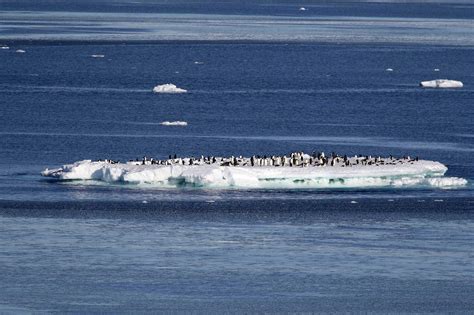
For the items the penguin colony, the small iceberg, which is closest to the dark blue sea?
the penguin colony

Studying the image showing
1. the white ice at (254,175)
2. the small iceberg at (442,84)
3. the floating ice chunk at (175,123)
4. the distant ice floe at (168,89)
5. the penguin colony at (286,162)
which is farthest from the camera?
the small iceberg at (442,84)

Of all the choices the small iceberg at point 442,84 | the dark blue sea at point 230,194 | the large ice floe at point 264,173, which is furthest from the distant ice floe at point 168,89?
the large ice floe at point 264,173

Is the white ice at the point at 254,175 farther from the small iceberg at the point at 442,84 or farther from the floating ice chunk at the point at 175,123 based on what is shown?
the small iceberg at the point at 442,84

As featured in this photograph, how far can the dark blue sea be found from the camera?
3944cm

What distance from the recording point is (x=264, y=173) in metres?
53.3

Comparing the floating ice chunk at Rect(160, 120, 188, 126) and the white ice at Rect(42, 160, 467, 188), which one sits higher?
the floating ice chunk at Rect(160, 120, 188, 126)

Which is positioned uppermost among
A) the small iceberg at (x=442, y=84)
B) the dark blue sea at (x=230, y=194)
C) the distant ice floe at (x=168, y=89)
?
the small iceberg at (x=442, y=84)

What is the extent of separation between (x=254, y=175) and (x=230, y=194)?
1.46 m

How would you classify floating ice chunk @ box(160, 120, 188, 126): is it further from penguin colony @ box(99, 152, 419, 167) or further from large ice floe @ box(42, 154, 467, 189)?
large ice floe @ box(42, 154, 467, 189)

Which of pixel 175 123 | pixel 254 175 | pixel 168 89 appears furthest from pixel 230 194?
pixel 168 89

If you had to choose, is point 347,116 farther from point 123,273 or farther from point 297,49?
point 297,49

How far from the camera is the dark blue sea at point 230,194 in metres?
39.4

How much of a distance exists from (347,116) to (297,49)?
164 feet

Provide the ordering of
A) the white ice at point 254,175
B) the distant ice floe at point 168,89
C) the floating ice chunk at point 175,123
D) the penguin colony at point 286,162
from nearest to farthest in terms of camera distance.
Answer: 1. the white ice at point 254,175
2. the penguin colony at point 286,162
3. the floating ice chunk at point 175,123
4. the distant ice floe at point 168,89
